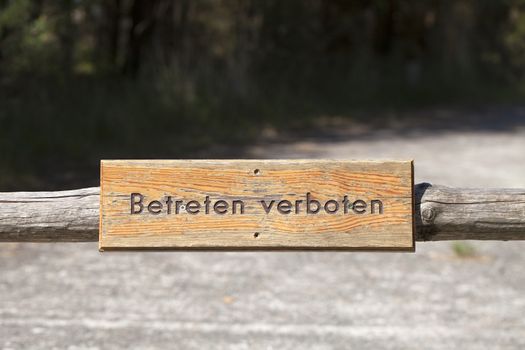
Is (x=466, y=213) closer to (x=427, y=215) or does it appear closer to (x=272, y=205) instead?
(x=427, y=215)

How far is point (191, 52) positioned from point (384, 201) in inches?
575

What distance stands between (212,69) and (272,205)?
45.0ft

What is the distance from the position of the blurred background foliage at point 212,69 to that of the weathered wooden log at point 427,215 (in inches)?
258

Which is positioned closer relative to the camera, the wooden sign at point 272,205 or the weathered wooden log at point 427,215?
the wooden sign at point 272,205

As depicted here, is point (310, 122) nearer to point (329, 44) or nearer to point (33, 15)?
point (329, 44)

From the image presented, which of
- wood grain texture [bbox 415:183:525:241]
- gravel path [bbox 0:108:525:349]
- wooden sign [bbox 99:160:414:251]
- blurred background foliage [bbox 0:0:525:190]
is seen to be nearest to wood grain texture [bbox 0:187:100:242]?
wooden sign [bbox 99:160:414:251]

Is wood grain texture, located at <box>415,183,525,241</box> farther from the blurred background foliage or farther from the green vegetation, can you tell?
the blurred background foliage

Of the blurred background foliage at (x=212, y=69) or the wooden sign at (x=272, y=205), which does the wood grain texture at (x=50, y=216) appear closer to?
the wooden sign at (x=272, y=205)

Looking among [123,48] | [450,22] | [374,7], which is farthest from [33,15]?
[450,22]

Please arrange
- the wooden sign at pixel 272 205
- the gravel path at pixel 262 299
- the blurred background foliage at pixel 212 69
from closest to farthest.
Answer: the wooden sign at pixel 272 205, the gravel path at pixel 262 299, the blurred background foliage at pixel 212 69

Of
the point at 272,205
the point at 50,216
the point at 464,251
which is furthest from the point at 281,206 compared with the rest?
the point at 464,251

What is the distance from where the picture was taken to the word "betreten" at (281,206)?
11.2 feet

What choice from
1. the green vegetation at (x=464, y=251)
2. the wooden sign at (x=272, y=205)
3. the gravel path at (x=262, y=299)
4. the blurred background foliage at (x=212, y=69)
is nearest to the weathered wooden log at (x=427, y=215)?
the wooden sign at (x=272, y=205)

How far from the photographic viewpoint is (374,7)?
76.8ft
